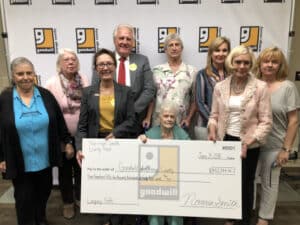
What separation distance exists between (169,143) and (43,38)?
1612 millimetres

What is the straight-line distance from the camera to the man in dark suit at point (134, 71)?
2.63 meters

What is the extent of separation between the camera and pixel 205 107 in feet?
8.36

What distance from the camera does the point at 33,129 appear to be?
2.16m

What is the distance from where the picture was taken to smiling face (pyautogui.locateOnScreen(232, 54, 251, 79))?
210cm

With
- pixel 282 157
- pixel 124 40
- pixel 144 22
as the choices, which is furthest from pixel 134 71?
pixel 282 157

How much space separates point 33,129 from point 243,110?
1.43 metres

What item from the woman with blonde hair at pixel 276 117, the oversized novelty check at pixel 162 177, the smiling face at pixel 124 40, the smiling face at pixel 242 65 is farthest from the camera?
the smiling face at pixel 124 40

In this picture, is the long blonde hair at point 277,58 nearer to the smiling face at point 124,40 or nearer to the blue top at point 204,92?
the blue top at point 204,92

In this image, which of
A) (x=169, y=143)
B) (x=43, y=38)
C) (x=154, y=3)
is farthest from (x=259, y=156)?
(x=43, y=38)

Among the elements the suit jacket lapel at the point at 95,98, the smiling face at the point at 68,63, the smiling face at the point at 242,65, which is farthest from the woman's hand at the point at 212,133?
the smiling face at the point at 68,63

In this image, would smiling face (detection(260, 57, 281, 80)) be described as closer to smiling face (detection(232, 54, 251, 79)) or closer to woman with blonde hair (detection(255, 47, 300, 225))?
woman with blonde hair (detection(255, 47, 300, 225))

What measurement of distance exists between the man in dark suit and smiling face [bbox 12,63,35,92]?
56 centimetres

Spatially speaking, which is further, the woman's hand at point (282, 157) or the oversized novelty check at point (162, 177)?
the woman's hand at point (282, 157)

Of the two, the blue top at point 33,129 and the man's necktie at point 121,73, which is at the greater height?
the man's necktie at point 121,73
